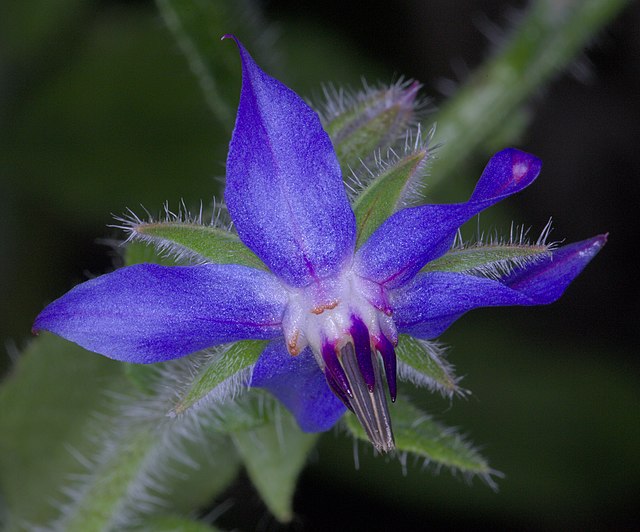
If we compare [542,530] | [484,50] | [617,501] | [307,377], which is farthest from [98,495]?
[484,50]

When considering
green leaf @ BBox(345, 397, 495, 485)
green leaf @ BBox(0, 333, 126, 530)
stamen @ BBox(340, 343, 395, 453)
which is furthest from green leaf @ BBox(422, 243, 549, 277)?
green leaf @ BBox(0, 333, 126, 530)

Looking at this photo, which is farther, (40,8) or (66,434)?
(40,8)

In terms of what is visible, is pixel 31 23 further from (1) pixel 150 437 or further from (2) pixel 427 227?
(2) pixel 427 227

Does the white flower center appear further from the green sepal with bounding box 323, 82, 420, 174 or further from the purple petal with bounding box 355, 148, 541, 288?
the green sepal with bounding box 323, 82, 420, 174

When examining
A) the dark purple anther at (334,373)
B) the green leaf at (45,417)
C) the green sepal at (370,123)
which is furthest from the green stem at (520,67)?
the dark purple anther at (334,373)

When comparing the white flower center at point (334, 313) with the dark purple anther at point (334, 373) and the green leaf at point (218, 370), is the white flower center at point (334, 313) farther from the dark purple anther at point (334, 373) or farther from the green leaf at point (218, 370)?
the green leaf at point (218, 370)

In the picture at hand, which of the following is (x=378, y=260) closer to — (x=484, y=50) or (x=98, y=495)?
(x=98, y=495)

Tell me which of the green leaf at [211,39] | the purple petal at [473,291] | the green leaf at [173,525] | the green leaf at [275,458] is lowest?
the green leaf at [173,525]
